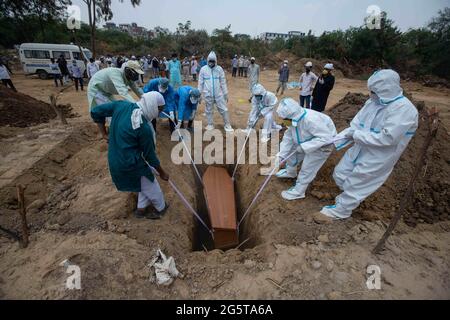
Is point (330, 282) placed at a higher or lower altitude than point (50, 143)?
lower

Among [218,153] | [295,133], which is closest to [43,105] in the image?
[218,153]

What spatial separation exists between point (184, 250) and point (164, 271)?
2.14 ft

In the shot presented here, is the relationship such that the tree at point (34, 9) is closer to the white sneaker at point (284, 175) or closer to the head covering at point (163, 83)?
the head covering at point (163, 83)

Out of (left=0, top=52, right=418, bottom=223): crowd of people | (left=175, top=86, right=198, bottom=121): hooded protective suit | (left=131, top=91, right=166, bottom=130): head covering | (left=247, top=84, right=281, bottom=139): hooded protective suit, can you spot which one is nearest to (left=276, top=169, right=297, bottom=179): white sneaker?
(left=0, top=52, right=418, bottom=223): crowd of people

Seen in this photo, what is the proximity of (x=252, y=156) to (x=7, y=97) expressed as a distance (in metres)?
6.98

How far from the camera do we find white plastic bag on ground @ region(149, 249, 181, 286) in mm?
2383

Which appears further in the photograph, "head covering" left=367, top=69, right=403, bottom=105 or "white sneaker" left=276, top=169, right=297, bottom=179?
"white sneaker" left=276, top=169, right=297, bottom=179

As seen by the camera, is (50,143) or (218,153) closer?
(50,143)

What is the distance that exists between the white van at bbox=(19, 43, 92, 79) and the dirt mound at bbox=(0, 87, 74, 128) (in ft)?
23.3

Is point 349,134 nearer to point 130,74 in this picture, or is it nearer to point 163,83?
point 130,74

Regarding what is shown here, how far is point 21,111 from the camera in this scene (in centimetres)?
646

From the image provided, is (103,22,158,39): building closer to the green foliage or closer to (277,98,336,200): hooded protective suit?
the green foliage

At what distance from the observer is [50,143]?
4.98m

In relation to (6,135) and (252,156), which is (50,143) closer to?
(6,135)
